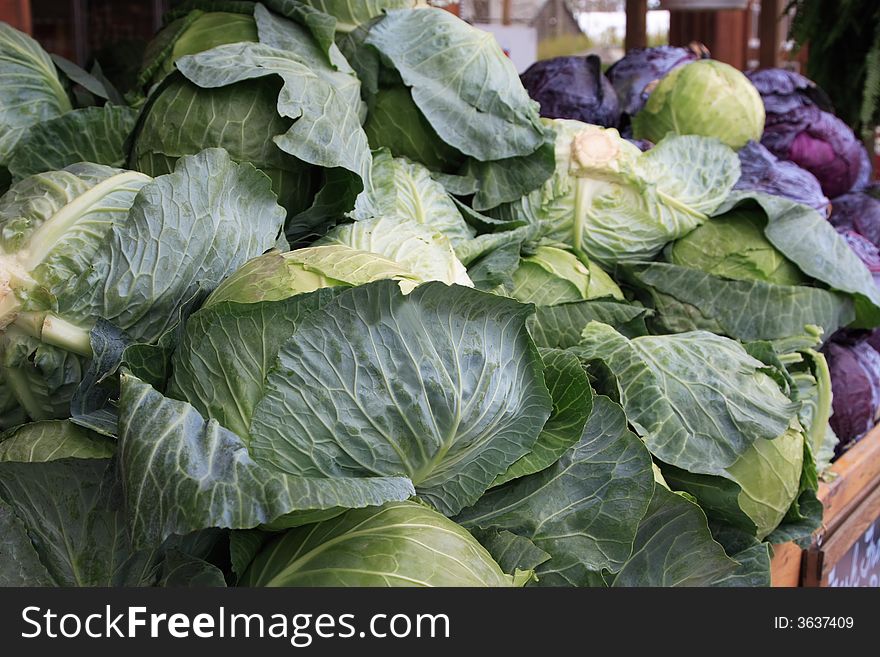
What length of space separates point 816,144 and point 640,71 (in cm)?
75

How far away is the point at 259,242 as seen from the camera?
161cm

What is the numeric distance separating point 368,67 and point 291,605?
1495 millimetres

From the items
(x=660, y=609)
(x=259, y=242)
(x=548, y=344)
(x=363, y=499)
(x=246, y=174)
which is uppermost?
(x=246, y=174)

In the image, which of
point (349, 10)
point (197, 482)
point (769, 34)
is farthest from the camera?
point (769, 34)

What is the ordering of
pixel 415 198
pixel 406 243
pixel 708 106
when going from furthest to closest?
pixel 708 106 < pixel 415 198 < pixel 406 243

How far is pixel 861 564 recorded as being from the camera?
8.66ft

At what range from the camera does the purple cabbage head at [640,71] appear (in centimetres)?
342

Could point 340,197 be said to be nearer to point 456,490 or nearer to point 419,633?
point 456,490

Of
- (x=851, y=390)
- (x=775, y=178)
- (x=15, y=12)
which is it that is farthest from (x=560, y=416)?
(x=15, y=12)

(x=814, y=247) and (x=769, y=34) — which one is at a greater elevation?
(x=814, y=247)

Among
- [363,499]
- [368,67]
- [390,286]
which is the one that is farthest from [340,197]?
[363,499]

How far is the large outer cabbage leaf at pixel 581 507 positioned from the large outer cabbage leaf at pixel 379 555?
15 cm

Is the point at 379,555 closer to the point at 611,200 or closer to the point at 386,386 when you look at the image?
the point at 386,386

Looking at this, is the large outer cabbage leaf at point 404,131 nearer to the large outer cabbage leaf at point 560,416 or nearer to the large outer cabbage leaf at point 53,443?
the large outer cabbage leaf at point 560,416
